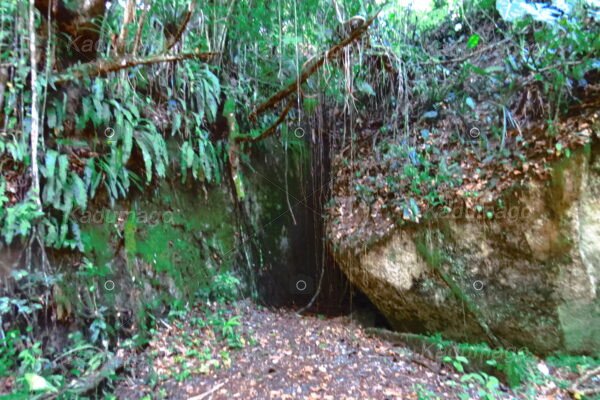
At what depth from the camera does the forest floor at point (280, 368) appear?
3648mm

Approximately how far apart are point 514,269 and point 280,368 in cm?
308

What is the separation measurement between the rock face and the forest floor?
0.73m

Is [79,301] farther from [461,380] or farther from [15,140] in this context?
[461,380]

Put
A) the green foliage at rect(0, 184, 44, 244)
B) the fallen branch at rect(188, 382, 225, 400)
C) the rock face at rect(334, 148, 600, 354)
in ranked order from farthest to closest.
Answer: the rock face at rect(334, 148, 600, 354) < the green foliage at rect(0, 184, 44, 244) < the fallen branch at rect(188, 382, 225, 400)

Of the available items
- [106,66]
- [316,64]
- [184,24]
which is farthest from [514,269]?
[106,66]

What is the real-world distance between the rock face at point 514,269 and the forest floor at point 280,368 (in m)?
0.73

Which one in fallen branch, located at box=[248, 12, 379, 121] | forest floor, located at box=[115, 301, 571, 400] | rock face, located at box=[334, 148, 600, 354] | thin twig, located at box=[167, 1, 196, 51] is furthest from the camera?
fallen branch, located at box=[248, 12, 379, 121]

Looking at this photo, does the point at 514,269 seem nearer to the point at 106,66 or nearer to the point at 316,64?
the point at 316,64

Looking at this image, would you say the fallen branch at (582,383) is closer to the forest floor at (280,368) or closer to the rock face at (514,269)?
the forest floor at (280,368)

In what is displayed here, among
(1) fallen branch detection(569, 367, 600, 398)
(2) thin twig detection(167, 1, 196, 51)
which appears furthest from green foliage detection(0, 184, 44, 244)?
(1) fallen branch detection(569, 367, 600, 398)

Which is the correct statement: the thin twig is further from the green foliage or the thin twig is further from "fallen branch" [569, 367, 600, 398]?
"fallen branch" [569, 367, 600, 398]

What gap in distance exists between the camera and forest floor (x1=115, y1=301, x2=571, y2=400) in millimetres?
3648

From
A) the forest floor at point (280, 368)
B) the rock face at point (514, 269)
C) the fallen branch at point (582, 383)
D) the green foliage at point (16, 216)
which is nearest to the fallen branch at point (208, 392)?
the forest floor at point (280, 368)

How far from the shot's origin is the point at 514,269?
14.8 feet
